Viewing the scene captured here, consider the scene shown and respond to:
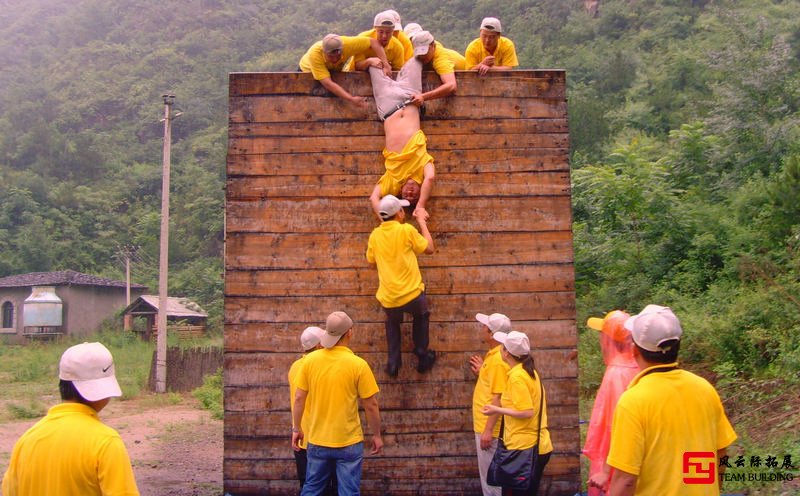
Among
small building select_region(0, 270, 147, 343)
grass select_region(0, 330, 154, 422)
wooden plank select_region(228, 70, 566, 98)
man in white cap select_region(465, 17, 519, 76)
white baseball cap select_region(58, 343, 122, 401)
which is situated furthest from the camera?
small building select_region(0, 270, 147, 343)

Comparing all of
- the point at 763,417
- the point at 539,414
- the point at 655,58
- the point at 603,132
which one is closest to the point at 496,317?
the point at 539,414

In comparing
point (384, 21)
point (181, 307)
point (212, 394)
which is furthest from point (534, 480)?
point (181, 307)

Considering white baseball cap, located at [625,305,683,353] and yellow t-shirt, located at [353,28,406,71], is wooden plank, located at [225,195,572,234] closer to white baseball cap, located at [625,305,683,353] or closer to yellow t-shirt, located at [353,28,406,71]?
yellow t-shirt, located at [353,28,406,71]

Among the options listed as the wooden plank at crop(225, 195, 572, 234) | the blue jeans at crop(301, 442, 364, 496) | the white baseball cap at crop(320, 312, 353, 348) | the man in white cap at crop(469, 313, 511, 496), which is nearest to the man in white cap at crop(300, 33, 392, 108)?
the wooden plank at crop(225, 195, 572, 234)

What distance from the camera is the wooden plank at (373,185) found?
771 centimetres

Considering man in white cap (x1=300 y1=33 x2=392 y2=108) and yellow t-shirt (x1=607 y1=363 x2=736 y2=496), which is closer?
yellow t-shirt (x1=607 y1=363 x2=736 y2=496)

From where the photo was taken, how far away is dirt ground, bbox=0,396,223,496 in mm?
10130

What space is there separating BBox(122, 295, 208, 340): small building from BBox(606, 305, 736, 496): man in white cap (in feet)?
114

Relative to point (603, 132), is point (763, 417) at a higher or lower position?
lower

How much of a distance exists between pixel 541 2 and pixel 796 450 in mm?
63709

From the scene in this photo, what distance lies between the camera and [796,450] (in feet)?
26.0

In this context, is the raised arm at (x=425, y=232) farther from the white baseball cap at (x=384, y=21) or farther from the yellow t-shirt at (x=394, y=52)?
the white baseball cap at (x=384, y=21)

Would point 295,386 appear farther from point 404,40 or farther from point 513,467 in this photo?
point 404,40

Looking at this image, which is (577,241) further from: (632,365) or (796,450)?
(632,365)
